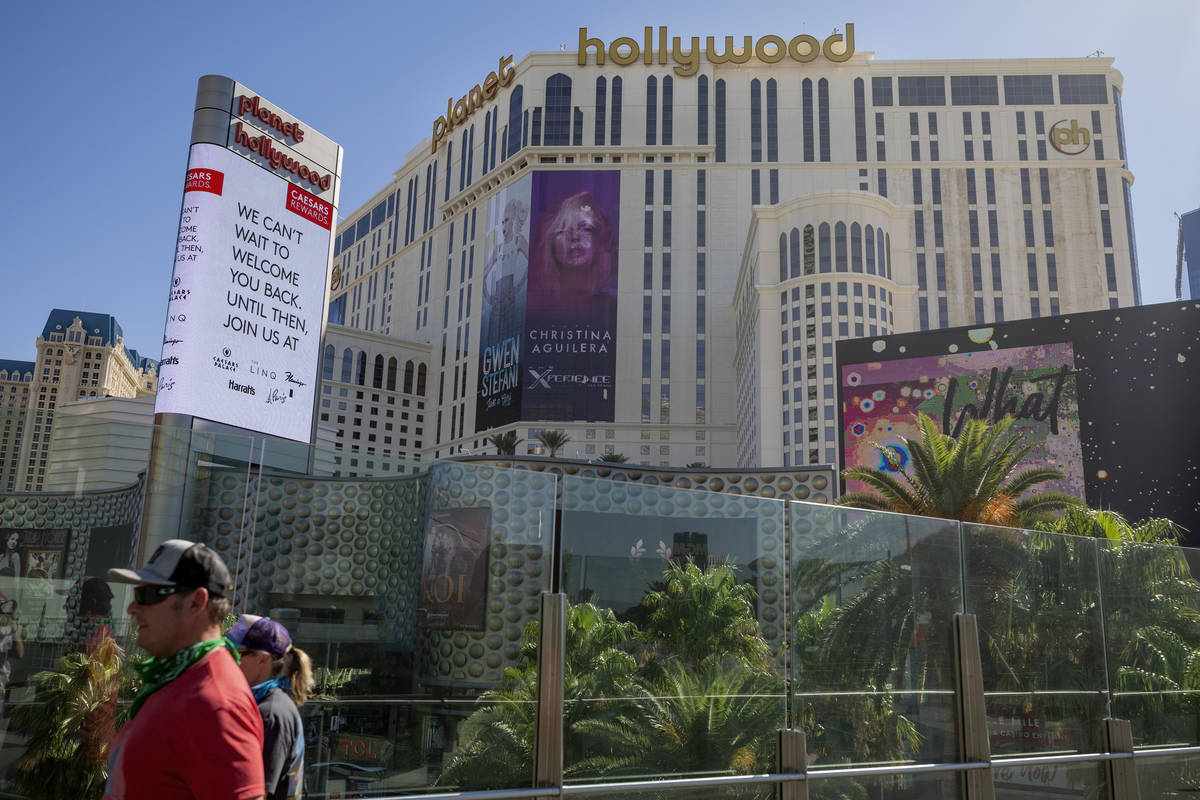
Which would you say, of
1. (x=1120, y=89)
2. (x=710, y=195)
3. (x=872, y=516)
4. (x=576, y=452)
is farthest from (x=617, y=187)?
(x=872, y=516)

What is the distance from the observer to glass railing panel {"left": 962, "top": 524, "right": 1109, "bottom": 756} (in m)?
8.23

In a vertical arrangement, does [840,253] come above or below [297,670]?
above

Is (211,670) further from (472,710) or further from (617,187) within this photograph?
(617,187)

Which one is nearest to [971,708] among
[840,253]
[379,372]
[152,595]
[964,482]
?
[152,595]

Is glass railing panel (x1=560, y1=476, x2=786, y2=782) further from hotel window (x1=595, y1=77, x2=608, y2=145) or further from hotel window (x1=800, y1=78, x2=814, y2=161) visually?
hotel window (x1=595, y1=77, x2=608, y2=145)

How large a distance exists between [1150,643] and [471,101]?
115827mm

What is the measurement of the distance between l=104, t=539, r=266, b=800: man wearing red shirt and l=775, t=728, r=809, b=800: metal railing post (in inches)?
201

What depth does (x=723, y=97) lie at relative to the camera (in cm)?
10750

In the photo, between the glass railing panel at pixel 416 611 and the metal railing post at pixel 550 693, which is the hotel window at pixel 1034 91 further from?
the metal railing post at pixel 550 693

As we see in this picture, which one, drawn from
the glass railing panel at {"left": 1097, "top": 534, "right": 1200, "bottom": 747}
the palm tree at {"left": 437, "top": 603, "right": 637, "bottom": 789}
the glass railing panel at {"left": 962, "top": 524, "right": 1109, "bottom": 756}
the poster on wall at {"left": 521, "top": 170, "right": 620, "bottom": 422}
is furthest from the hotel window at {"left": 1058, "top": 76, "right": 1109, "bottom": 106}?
the palm tree at {"left": 437, "top": 603, "right": 637, "bottom": 789}

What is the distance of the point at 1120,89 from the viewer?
341ft

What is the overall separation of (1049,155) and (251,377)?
102 meters

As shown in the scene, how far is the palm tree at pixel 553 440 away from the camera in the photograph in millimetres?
91000

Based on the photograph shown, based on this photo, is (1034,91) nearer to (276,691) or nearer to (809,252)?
(809,252)
